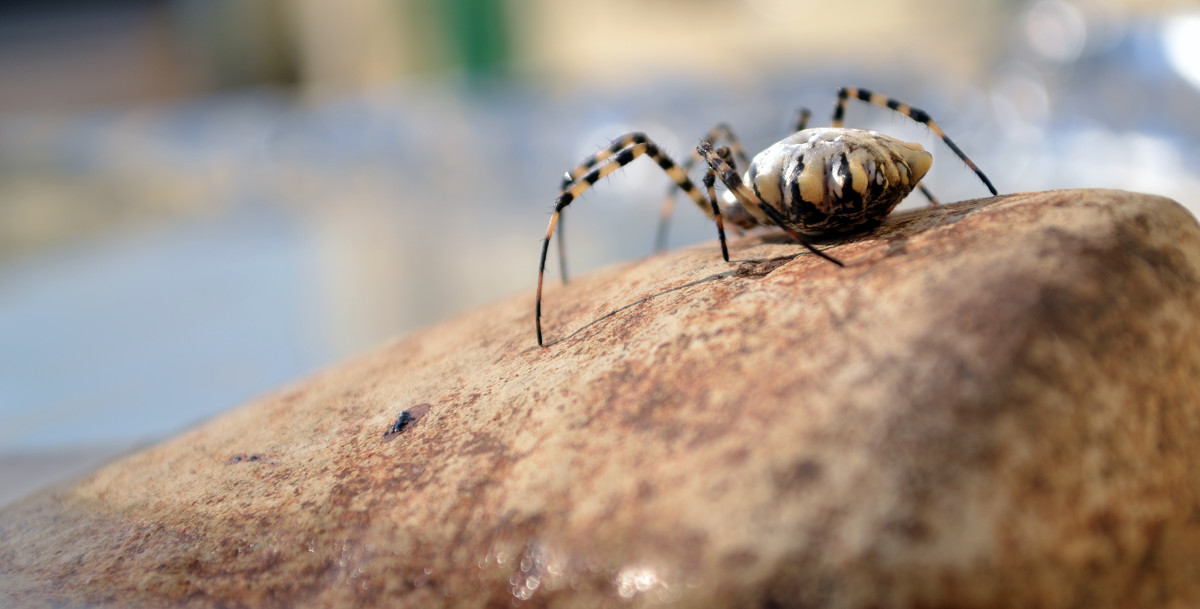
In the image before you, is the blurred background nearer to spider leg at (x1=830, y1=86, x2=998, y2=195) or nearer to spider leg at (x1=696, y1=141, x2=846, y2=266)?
spider leg at (x1=696, y1=141, x2=846, y2=266)

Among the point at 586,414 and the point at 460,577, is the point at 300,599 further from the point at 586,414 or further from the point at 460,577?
the point at 586,414

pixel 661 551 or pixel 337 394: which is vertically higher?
pixel 661 551

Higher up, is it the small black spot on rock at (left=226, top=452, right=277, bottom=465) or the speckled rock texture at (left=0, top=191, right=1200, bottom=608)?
the speckled rock texture at (left=0, top=191, right=1200, bottom=608)

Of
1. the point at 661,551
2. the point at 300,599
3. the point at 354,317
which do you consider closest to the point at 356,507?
the point at 300,599

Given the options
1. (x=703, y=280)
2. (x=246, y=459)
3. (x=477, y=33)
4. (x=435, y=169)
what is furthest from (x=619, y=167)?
(x=477, y=33)

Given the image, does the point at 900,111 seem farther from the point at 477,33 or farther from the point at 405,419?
the point at 477,33

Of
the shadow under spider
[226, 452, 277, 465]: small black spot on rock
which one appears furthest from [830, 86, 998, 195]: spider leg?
[226, 452, 277, 465]: small black spot on rock
